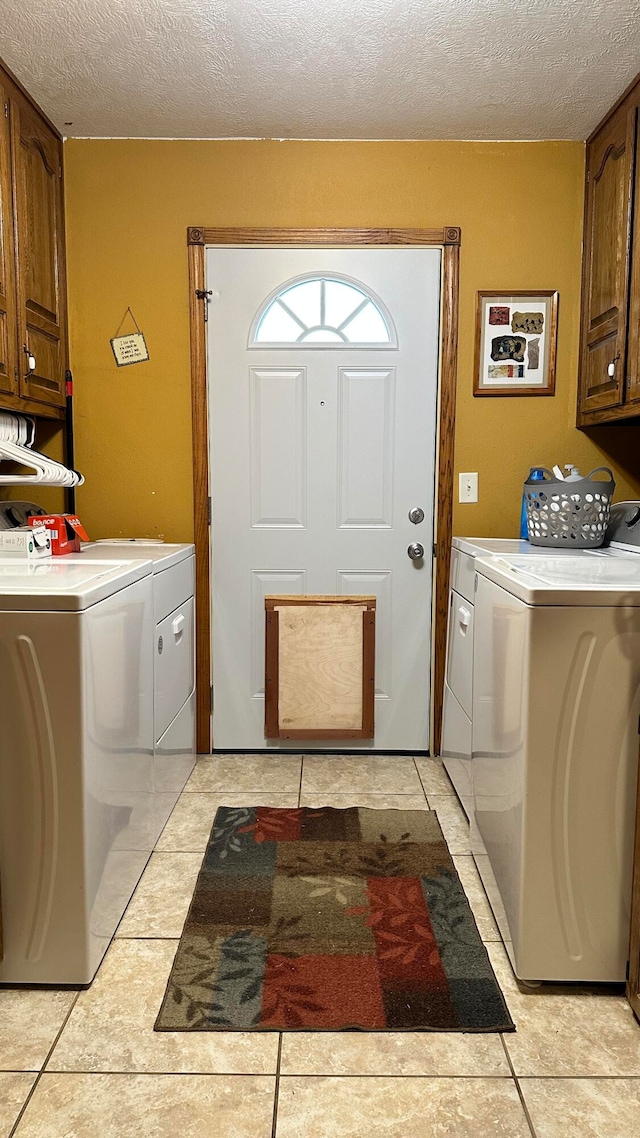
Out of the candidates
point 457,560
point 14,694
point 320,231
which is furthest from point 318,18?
point 14,694

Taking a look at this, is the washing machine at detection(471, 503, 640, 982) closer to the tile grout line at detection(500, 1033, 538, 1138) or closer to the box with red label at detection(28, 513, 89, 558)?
the tile grout line at detection(500, 1033, 538, 1138)

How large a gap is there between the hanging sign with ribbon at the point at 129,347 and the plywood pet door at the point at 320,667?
1076 millimetres

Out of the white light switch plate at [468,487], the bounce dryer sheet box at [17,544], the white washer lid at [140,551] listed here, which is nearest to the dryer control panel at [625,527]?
the white light switch plate at [468,487]

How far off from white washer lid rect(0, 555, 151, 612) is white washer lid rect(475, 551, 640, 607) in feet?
3.12

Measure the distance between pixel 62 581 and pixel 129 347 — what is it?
1570mm

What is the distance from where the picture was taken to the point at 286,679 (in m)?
3.24

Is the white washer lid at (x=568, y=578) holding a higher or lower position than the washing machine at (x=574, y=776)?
higher

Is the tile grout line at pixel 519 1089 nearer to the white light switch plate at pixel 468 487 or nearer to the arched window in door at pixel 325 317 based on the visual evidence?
the white light switch plate at pixel 468 487

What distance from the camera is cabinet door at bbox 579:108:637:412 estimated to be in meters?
2.62

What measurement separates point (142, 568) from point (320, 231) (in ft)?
5.25

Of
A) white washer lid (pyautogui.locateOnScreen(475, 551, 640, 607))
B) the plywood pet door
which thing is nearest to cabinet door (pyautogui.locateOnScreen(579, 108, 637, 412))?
white washer lid (pyautogui.locateOnScreen(475, 551, 640, 607))

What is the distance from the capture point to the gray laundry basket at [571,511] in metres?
2.66

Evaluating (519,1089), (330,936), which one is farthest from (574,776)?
(330,936)

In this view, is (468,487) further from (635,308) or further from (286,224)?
(286,224)
